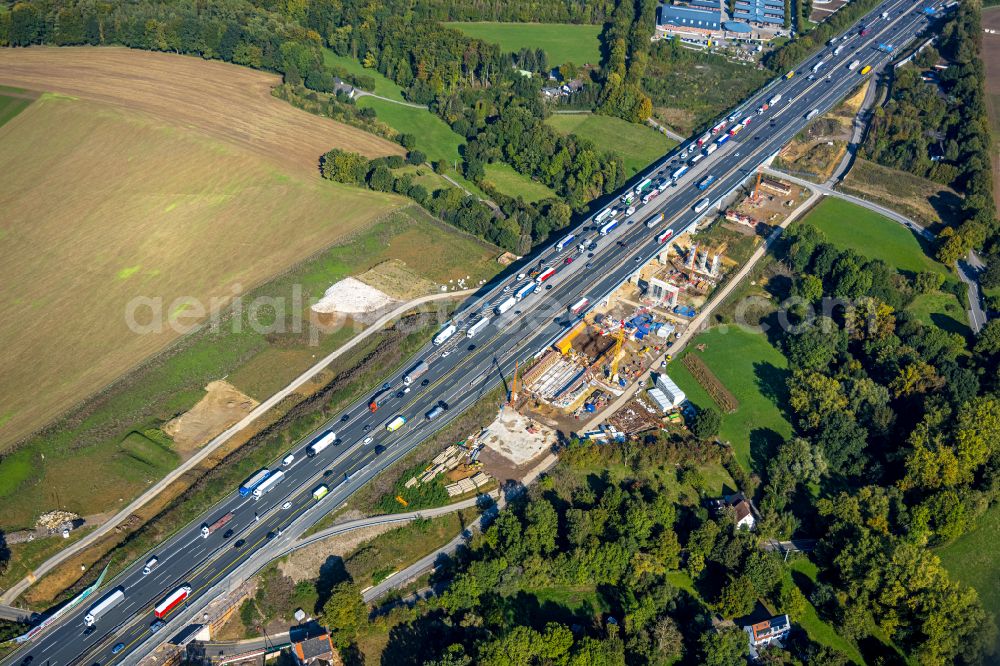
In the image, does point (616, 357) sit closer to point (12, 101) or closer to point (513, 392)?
point (513, 392)

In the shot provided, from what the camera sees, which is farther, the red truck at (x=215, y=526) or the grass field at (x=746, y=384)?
the grass field at (x=746, y=384)

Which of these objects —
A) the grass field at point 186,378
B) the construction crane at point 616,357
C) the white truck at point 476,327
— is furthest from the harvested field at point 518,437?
the grass field at point 186,378

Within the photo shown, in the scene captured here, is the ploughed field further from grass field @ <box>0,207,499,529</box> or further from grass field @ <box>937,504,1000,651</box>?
grass field @ <box>937,504,1000,651</box>

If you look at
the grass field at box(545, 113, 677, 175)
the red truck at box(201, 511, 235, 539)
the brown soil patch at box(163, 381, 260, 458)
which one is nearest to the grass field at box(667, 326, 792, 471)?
the grass field at box(545, 113, 677, 175)

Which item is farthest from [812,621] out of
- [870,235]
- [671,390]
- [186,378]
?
[186,378]

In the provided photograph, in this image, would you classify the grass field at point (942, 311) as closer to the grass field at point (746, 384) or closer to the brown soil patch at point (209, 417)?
the grass field at point (746, 384)

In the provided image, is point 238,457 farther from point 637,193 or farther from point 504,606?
point 637,193

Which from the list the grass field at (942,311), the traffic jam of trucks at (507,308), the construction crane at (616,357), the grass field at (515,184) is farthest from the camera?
the grass field at (515,184)
